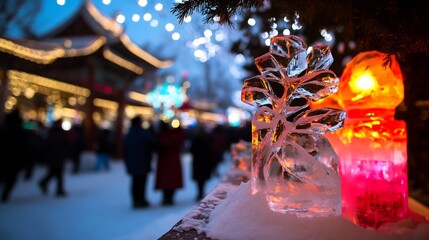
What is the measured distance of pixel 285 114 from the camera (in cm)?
154

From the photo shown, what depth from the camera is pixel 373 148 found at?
1462 mm

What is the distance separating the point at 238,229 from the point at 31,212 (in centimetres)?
469

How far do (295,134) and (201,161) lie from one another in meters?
4.79

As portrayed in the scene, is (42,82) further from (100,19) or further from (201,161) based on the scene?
(201,161)

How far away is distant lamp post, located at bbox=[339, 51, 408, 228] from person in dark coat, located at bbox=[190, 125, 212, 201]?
15.1 ft

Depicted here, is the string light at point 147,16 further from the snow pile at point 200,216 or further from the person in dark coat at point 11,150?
the person in dark coat at point 11,150

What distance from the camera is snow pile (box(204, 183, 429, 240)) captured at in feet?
4.10

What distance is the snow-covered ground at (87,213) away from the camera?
365cm

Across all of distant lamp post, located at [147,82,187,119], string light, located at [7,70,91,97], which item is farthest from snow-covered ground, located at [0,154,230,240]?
distant lamp post, located at [147,82,187,119]

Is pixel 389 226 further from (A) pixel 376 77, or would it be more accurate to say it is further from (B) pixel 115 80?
(B) pixel 115 80

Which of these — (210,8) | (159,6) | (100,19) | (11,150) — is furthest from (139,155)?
(100,19)

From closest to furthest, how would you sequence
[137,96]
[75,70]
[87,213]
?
[87,213]
[75,70]
[137,96]

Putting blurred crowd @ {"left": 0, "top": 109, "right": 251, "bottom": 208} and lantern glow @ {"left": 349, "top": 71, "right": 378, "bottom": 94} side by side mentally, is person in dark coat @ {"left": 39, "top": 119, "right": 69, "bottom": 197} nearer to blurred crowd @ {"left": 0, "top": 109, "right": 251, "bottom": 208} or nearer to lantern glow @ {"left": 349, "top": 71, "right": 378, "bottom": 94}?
blurred crowd @ {"left": 0, "top": 109, "right": 251, "bottom": 208}

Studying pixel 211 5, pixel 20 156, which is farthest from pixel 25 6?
pixel 211 5
